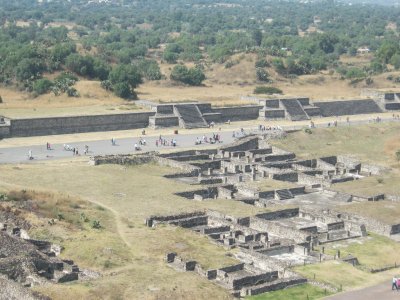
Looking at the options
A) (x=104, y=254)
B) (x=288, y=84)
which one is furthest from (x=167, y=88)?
(x=104, y=254)

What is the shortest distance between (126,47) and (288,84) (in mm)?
35954

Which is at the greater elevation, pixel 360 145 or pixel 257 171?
pixel 360 145

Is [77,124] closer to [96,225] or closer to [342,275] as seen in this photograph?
[96,225]

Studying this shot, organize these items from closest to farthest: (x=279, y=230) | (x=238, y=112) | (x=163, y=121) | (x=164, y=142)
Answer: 1. (x=279, y=230)
2. (x=164, y=142)
3. (x=163, y=121)
4. (x=238, y=112)

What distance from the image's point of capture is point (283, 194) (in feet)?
167

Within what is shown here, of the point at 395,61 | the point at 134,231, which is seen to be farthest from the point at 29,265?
the point at 395,61

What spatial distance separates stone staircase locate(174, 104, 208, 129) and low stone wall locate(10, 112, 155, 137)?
8.72 feet

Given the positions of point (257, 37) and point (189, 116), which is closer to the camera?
point (189, 116)

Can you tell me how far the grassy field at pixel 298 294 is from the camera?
33.0 meters

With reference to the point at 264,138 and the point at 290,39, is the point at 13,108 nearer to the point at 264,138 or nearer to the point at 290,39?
the point at 264,138

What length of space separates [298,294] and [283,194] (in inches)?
695

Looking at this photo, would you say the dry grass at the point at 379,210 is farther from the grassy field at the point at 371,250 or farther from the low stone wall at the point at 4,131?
the low stone wall at the point at 4,131

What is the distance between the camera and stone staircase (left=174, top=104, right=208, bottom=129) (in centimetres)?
7356

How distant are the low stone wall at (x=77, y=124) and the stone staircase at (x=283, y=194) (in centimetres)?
2338
